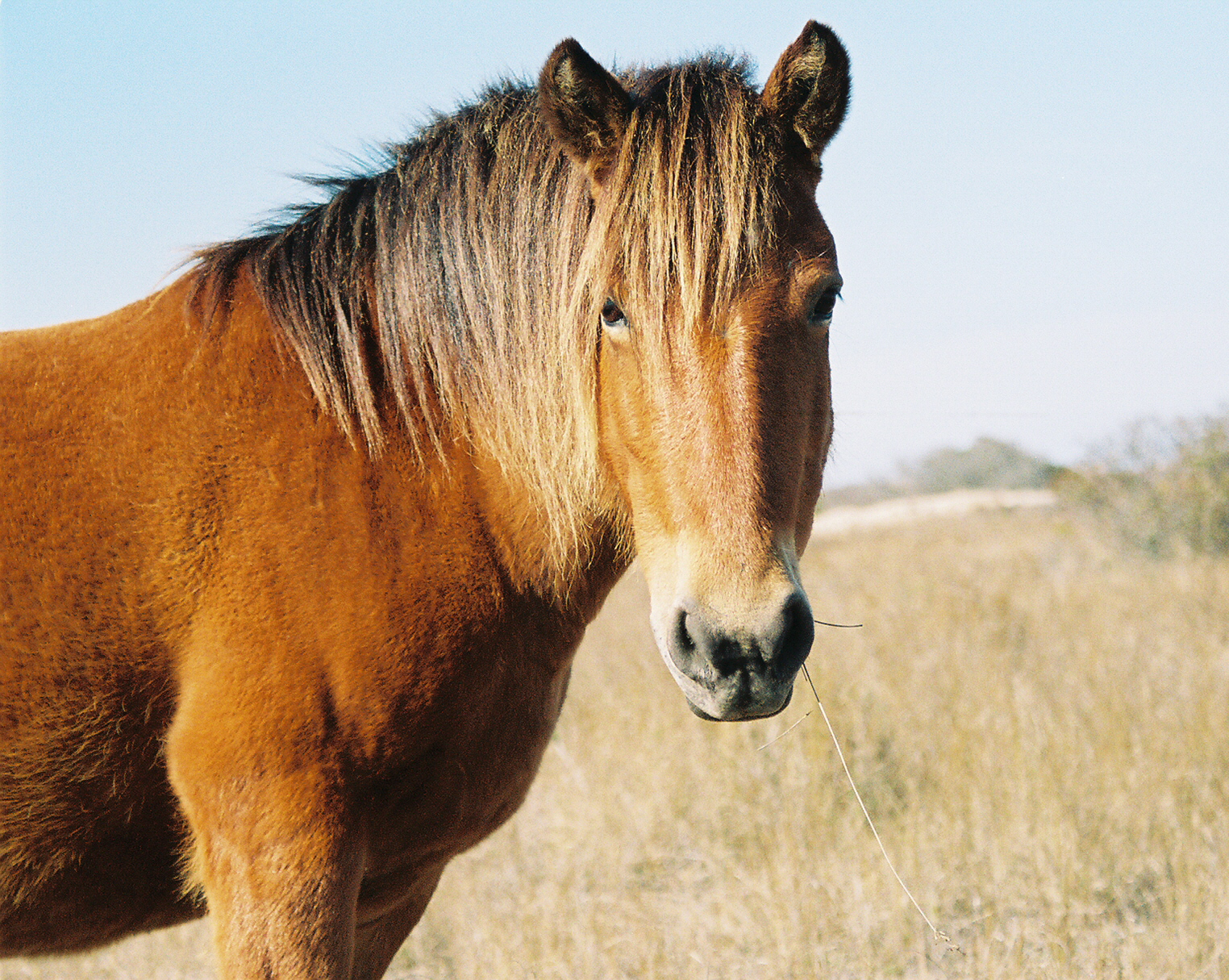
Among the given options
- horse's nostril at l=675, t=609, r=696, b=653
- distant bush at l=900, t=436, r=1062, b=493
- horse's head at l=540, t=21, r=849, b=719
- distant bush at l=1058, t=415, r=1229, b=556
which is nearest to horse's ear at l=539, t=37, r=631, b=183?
horse's head at l=540, t=21, r=849, b=719

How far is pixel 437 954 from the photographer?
3482 millimetres

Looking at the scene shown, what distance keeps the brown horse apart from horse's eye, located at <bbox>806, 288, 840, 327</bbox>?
0.04 ft

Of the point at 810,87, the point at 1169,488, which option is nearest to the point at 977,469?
the point at 1169,488

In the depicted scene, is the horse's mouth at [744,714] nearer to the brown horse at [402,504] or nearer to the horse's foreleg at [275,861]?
the brown horse at [402,504]

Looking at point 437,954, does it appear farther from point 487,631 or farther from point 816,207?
point 816,207

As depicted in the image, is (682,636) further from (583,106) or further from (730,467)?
(583,106)

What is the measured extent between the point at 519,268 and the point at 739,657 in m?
0.98

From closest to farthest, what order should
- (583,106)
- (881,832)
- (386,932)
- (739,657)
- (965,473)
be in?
1. (739,657)
2. (583,106)
3. (386,932)
4. (881,832)
5. (965,473)

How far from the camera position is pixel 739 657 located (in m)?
1.60

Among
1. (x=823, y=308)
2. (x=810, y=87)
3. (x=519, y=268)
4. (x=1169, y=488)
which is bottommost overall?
(x=1169, y=488)

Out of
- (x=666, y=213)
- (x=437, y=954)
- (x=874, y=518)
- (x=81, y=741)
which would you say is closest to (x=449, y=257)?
(x=666, y=213)

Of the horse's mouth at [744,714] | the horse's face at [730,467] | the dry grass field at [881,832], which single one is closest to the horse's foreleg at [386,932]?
the dry grass field at [881,832]

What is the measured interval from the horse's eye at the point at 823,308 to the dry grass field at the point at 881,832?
2131 mm

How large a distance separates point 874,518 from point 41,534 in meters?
33.8
